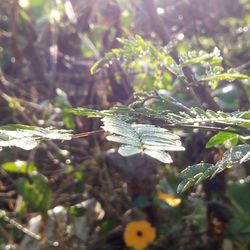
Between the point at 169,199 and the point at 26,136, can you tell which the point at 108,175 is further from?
the point at 26,136

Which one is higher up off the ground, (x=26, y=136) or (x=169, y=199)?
(x=26, y=136)

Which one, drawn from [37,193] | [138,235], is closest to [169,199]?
[138,235]

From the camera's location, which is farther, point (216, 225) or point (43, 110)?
point (43, 110)

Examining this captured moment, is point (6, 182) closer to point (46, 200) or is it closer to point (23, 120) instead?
point (23, 120)

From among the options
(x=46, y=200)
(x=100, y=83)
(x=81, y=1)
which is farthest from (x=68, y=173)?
(x=81, y=1)

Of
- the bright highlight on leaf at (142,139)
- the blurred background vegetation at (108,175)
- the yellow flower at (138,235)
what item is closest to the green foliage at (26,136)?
the bright highlight on leaf at (142,139)
